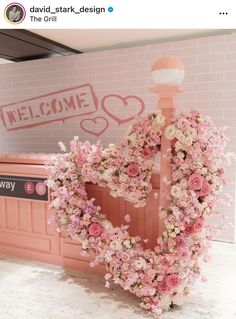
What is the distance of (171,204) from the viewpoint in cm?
216

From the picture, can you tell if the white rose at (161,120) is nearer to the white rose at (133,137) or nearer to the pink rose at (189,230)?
the white rose at (133,137)

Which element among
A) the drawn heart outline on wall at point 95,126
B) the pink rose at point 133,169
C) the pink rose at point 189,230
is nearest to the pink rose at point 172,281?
the pink rose at point 189,230

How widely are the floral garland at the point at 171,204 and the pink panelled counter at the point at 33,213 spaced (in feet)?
0.94

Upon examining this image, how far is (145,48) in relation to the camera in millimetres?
3908

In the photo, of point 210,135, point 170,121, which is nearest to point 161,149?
point 170,121

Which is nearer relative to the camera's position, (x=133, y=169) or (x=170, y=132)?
(x=170, y=132)

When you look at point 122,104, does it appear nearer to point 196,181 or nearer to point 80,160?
point 80,160

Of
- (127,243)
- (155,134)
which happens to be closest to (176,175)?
(155,134)

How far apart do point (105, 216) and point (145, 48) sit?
2264 mm
